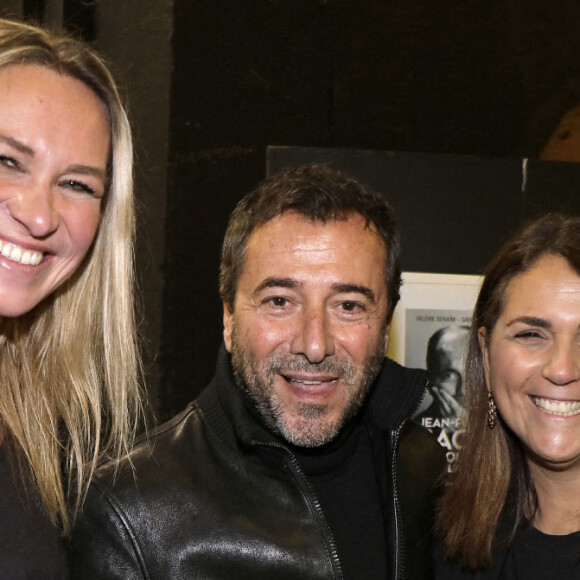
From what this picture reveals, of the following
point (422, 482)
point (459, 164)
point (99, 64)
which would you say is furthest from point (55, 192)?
point (459, 164)

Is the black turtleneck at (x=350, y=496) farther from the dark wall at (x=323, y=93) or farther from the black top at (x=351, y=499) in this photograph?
the dark wall at (x=323, y=93)

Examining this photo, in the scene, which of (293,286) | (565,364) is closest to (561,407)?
(565,364)

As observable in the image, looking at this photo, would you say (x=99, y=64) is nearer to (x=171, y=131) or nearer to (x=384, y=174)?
(x=384, y=174)

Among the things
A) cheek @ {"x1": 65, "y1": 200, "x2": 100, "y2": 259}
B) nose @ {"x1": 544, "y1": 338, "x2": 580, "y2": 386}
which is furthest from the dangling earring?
cheek @ {"x1": 65, "y1": 200, "x2": 100, "y2": 259}

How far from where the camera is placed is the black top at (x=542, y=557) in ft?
8.23

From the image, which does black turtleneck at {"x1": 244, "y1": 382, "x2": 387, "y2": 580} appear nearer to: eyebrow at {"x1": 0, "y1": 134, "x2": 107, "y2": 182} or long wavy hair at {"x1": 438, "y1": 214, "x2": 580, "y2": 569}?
long wavy hair at {"x1": 438, "y1": 214, "x2": 580, "y2": 569}

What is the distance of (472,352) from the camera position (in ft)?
9.40

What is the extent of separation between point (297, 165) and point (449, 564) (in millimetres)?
1419

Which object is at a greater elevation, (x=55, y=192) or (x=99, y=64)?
(x=99, y=64)

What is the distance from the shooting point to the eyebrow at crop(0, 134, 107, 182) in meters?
2.01

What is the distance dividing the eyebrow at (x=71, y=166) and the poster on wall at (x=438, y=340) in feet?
4.91

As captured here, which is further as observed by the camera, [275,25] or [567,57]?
[567,57]

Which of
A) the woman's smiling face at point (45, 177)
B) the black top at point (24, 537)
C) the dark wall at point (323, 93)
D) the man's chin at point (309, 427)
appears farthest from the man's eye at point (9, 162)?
the dark wall at point (323, 93)

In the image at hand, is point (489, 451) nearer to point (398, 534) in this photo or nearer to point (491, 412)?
point (491, 412)
